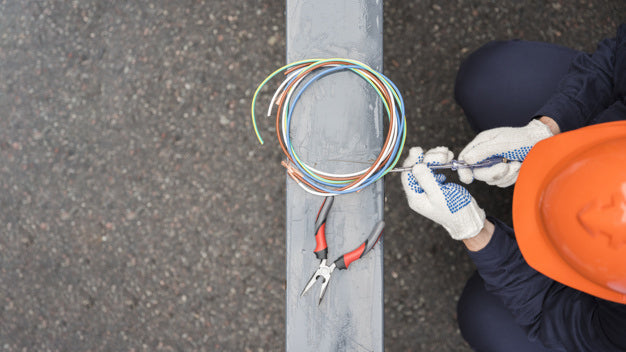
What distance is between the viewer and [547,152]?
0.76 m

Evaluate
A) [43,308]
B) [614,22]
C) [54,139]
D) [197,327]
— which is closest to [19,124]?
[54,139]

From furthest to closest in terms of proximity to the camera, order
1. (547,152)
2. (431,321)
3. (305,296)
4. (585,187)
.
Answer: (431,321), (305,296), (547,152), (585,187)

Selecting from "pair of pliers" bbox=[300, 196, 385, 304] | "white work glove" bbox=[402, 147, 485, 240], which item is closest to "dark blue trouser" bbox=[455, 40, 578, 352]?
"white work glove" bbox=[402, 147, 485, 240]

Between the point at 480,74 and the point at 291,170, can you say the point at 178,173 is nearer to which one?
the point at 291,170

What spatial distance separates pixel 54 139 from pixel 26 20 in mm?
403

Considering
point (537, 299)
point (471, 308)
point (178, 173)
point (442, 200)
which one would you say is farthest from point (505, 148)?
point (178, 173)

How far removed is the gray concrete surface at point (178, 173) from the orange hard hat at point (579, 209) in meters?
0.49

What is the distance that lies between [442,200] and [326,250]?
0.26 m

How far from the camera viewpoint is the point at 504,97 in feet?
3.35

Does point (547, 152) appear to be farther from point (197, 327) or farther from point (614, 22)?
point (197, 327)

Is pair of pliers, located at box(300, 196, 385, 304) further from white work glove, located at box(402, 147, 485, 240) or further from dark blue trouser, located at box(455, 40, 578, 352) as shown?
dark blue trouser, located at box(455, 40, 578, 352)

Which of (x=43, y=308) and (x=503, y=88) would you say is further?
(x=43, y=308)

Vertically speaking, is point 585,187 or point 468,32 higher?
point 468,32

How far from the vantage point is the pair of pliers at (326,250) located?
835 millimetres
